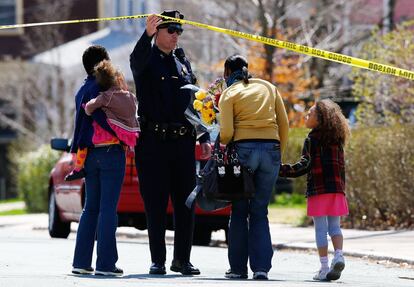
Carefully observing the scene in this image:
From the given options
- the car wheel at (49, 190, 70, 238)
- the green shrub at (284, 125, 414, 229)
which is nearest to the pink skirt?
the green shrub at (284, 125, 414, 229)

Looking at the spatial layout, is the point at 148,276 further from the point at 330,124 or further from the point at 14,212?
the point at 14,212

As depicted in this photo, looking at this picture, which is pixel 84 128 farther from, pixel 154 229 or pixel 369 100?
pixel 369 100

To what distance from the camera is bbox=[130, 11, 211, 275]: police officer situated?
10766mm

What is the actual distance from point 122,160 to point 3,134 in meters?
35.1

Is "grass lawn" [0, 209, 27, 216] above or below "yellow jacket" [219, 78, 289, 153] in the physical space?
below

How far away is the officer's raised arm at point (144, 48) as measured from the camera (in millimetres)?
10328

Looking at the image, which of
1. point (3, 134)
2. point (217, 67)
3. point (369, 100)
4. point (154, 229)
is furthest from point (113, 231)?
point (3, 134)

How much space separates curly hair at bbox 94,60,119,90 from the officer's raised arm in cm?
19

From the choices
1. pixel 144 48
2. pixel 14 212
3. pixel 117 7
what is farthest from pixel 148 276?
pixel 117 7

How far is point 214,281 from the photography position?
10000mm

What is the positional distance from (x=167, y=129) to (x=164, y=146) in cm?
14

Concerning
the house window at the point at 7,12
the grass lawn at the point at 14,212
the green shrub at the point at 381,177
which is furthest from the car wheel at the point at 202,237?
the house window at the point at 7,12

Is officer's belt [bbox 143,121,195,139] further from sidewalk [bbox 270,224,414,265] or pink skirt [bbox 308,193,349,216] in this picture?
sidewalk [bbox 270,224,414,265]

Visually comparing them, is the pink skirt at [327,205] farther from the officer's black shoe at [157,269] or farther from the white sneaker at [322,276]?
the officer's black shoe at [157,269]
